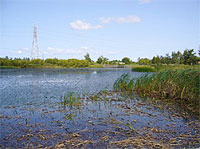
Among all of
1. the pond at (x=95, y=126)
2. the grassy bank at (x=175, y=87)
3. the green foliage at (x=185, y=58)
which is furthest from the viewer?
the green foliage at (x=185, y=58)

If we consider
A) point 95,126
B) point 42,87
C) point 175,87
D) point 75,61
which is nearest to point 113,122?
point 95,126

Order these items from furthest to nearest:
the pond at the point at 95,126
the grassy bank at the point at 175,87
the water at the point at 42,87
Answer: the water at the point at 42,87
the grassy bank at the point at 175,87
the pond at the point at 95,126

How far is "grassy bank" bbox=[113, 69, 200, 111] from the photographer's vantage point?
26.6 feet

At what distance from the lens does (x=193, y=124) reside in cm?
566

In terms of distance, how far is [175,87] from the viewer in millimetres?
9367

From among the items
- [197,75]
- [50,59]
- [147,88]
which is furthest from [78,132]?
[50,59]

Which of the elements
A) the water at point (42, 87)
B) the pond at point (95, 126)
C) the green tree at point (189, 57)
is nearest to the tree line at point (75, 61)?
the green tree at point (189, 57)

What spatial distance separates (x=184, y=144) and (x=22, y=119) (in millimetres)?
5065

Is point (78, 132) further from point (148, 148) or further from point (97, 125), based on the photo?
point (148, 148)

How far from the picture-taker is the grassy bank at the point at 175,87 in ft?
26.6

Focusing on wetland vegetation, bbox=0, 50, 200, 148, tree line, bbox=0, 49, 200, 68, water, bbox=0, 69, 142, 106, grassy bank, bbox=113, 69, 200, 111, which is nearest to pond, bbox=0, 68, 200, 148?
wetland vegetation, bbox=0, 50, 200, 148

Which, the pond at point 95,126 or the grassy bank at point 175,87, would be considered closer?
the pond at point 95,126

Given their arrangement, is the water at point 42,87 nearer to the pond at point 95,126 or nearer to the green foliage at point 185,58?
the pond at point 95,126

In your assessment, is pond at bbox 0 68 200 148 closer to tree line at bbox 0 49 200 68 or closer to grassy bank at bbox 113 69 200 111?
grassy bank at bbox 113 69 200 111
